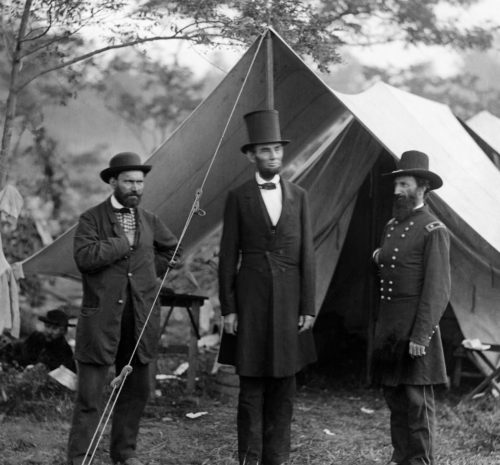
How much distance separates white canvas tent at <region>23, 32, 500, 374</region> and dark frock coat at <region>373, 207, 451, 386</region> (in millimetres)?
982

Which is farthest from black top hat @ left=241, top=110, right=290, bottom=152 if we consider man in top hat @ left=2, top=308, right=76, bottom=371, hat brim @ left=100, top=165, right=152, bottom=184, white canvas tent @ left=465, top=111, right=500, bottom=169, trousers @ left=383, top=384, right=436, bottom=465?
white canvas tent @ left=465, top=111, right=500, bottom=169

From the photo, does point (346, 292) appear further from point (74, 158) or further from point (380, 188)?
point (74, 158)

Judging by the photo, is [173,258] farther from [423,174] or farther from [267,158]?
[423,174]

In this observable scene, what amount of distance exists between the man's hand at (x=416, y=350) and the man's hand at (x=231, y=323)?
0.88m

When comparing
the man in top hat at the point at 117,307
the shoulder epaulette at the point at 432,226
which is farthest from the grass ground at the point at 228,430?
the shoulder epaulette at the point at 432,226

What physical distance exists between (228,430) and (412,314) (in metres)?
1.66

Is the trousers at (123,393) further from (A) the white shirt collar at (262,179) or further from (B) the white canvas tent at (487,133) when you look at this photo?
(B) the white canvas tent at (487,133)

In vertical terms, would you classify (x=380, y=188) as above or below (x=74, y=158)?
below

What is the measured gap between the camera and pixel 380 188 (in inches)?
255

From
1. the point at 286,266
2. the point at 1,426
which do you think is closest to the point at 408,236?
the point at 286,266

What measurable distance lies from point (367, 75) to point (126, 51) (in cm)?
446

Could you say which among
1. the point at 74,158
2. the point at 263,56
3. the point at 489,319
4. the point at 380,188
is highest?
the point at 74,158

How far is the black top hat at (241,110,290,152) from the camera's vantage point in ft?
12.6

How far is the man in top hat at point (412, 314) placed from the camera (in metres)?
3.74
